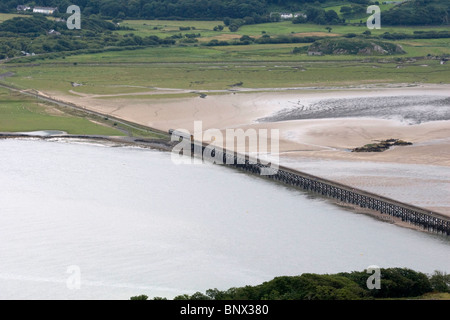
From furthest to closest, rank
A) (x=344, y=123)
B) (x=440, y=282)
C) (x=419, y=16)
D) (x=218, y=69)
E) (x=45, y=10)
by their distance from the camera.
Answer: (x=45, y=10), (x=419, y=16), (x=218, y=69), (x=344, y=123), (x=440, y=282)

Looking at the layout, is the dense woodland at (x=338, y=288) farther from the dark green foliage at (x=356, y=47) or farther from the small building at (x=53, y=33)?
the small building at (x=53, y=33)

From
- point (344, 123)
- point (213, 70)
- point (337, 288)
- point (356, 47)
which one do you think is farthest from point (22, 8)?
point (337, 288)

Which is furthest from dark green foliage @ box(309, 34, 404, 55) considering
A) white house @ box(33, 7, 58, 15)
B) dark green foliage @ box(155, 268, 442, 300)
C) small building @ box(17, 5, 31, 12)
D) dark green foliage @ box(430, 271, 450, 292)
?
dark green foliage @ box(155, 268, 442, 300)

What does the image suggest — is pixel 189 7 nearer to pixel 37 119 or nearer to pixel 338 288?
pixel 37 119

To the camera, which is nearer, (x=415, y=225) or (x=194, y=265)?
(x=194, y=265)

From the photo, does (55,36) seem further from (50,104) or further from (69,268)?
(69,268)

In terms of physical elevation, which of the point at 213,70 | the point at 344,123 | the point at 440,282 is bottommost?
the point at 440,282
